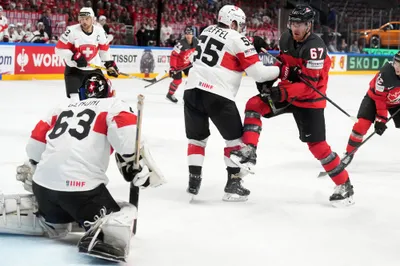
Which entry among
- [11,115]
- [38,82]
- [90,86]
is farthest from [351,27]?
[90,86]

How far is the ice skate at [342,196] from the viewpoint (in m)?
4.85

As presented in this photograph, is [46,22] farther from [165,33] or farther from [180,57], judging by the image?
[180,57]

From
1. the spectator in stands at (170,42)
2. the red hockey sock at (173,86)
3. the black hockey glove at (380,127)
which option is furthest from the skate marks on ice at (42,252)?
the spectator in stands at (170,42)

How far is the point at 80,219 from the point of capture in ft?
11.5

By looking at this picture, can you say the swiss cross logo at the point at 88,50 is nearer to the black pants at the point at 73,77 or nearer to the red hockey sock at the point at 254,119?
the black pants at the point at 73,77

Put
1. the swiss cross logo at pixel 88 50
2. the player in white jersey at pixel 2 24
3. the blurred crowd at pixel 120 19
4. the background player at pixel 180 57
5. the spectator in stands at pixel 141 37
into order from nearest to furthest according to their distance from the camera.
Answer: the swiss cross logo at pixel 88 50, the background player at pixel 180 57, the player in white jersey at pixel 2 24, the blurred crowd at pixel 120 19, the spectator in stands at pixel 141 37

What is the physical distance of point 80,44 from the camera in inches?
299

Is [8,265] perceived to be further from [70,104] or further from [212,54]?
[212,54]

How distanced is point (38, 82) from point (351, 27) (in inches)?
468

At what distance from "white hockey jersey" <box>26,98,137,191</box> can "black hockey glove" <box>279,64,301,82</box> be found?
5.61 feet

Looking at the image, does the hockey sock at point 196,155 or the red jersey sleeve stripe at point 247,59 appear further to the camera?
the hockey sock at point 196,155

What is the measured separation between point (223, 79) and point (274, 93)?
361mm

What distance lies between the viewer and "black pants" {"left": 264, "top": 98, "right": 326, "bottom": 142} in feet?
15.9

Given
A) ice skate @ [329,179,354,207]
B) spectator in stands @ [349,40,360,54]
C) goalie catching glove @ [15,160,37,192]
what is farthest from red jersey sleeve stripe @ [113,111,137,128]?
spectator in stands @ [349,40,360,54]
